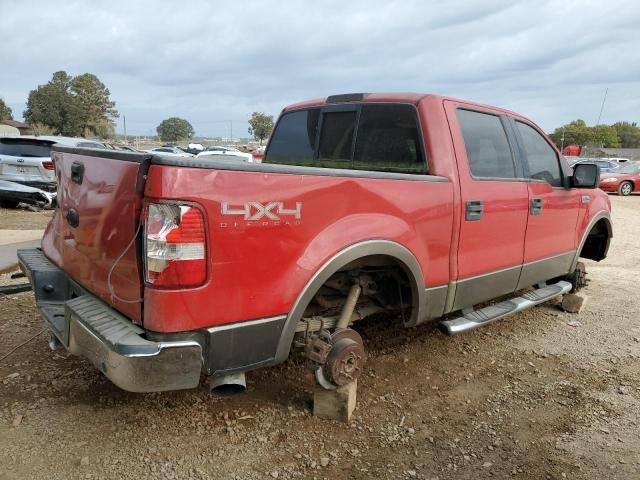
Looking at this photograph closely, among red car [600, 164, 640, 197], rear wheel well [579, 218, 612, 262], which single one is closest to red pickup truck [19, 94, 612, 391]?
rear wheel well [579, 218, 612, 262]

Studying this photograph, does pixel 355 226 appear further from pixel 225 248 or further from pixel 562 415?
pixel 562 415

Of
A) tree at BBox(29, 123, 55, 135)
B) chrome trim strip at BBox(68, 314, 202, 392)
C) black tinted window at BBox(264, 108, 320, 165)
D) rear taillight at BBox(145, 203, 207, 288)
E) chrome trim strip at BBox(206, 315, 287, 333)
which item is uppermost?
tree at BBox(29, 123, 55, 135)

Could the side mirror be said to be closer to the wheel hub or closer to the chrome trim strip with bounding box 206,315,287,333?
the wheel hub

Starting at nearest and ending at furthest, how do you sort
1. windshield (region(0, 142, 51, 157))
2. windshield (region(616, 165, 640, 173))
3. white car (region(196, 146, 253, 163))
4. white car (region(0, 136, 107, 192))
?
white car (region(196, 146, 253, 163)) → white car (region(0, 136, 107, 192)) → windshield (region(0, 142, 51, 157)) → windshield (region(616, 165, 640, 173))

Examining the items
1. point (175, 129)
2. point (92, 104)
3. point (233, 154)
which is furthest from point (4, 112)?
point (233, 154)

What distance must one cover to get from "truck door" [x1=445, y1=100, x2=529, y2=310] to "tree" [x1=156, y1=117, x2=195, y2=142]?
340 feet

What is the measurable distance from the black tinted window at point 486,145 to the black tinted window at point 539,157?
1.06ft

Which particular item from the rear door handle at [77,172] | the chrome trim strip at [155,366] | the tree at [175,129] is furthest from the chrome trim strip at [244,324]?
the tree at [175,129]

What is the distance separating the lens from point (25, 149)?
11.2 m

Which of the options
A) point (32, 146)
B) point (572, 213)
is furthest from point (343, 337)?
point (32, 146)

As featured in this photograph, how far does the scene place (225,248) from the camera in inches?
89.0

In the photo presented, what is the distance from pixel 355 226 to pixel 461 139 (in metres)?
1.28

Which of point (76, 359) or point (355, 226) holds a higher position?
point (355, 226)

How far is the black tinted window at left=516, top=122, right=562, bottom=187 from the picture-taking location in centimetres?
430
